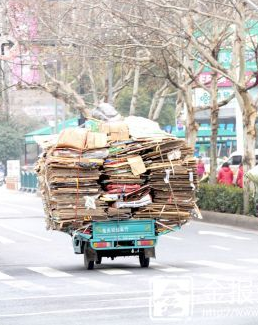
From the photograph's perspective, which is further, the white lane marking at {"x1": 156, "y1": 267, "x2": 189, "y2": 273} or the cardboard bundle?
the cardboard bundle

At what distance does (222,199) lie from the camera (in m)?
34.9

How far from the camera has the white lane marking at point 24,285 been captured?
55.7ft

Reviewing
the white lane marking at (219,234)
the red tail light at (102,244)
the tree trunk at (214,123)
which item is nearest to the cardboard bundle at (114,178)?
the red tail light at (102,244)

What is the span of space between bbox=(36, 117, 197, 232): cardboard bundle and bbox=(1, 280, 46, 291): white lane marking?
200 cm

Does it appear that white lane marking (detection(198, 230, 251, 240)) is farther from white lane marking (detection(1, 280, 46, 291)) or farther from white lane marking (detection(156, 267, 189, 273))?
white lane marking (detection(1, 280, 46, 291))

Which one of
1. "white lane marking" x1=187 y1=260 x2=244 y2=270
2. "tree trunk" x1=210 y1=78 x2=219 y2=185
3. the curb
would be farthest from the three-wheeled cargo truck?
"tree trunk" x1=210 y1=78 x2=219 y2=185

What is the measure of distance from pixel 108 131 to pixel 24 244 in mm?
8134

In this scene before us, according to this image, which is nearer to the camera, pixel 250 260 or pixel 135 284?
pixel 135 284

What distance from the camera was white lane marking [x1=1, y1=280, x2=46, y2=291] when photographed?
17.0 meters

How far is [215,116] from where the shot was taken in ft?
123

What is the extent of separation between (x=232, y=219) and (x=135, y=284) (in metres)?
16.5

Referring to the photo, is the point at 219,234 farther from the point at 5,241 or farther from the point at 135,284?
the point at 135,284

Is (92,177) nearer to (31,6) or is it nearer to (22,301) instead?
(22,301)

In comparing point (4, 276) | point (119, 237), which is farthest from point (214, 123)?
point (4, 276)
